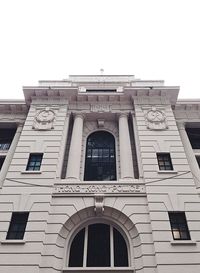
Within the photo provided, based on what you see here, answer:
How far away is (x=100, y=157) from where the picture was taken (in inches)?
732

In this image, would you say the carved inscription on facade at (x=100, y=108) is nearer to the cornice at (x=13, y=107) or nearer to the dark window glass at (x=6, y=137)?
the cornice at (x=13, y=107)

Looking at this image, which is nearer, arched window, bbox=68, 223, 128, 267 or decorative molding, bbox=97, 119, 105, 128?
arched window, bbox=68, 223, 128, 267

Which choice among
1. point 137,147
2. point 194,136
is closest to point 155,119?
point 137,147

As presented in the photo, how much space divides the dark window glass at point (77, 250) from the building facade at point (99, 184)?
0.05 meters

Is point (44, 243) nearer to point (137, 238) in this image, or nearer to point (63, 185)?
point (63, 185)

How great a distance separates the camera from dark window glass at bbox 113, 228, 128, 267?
505 inches

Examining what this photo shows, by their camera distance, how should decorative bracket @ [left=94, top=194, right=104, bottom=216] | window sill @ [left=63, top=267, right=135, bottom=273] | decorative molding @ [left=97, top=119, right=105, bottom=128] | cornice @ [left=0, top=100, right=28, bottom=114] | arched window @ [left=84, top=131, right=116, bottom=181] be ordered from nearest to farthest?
window sill @ [left=63, top=267, right=135, bottom=273] → decorative bracket @ [left=94, top=194, right=104, bottom=216] → arched window @ [left=84, top=131, right=116, bottom=181] → decorative molding @ [left=97, top=119, right=105, bottom=128] → cornice @ [left=0, top=100, right=28, bottom=114]

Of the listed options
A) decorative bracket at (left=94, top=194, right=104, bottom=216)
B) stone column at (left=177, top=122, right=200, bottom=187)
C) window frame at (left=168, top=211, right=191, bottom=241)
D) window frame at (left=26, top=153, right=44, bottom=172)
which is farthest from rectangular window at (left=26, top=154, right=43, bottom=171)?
stone column at (left=177, top=122, right=200, bottom=187)

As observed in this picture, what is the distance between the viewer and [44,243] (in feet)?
41.2

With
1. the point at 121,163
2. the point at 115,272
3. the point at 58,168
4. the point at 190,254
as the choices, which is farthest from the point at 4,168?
the point at 190,254

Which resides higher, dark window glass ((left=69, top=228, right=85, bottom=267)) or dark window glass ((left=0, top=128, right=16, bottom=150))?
dark window glass ((left=0, top=128, right=16, bottom=150))

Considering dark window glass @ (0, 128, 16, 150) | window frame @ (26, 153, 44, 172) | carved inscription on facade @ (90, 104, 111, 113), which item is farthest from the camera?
carved inscription on facade @ (90, 104, 111, 113)

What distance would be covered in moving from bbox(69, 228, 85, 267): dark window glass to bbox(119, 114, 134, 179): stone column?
14.8ft

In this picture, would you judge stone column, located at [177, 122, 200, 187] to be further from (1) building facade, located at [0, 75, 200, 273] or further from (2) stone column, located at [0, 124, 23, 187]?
(2) stone column, located at [0, 124, 23, 187]
